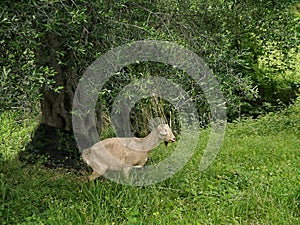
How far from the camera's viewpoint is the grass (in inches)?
178

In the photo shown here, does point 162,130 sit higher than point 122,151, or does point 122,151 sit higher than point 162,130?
point 162,130

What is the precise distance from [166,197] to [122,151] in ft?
2.25

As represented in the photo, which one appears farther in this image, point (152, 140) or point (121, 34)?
point (152, 140)

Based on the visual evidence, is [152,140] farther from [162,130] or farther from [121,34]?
[121,34]

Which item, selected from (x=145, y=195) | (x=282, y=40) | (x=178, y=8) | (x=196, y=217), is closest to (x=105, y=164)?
(x=145, y=195)

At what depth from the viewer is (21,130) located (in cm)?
940

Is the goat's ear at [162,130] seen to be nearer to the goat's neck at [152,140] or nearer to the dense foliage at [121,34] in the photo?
the goat's neck at [152,140]

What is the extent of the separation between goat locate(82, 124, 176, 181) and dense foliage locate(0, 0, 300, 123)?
49 centimetres

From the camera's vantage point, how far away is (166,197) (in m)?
4.95

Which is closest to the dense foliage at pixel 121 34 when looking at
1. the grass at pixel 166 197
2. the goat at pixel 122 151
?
the goat at pixel 122 151

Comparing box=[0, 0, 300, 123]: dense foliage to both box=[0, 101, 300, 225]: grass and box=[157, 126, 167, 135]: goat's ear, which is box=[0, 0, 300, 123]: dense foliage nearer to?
box=[157, 126, 167, 135]: goat's ear

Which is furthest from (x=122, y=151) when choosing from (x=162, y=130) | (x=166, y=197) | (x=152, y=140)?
(x=166, y=197)

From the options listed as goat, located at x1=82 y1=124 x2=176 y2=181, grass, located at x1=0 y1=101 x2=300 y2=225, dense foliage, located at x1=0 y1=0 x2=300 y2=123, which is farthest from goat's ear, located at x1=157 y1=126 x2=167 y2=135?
grass, located at x1=0 y1=101 x2=300 y2=225

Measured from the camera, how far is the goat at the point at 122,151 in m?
4.92
